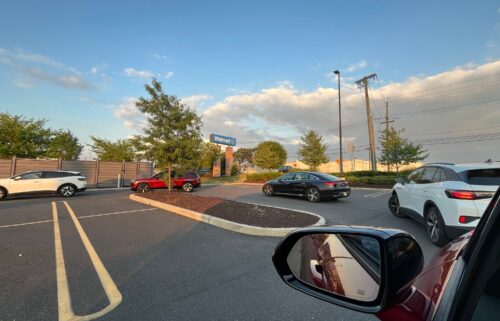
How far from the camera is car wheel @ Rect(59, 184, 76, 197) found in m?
15.6

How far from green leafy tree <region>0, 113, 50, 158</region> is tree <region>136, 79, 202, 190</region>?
21.1 metres


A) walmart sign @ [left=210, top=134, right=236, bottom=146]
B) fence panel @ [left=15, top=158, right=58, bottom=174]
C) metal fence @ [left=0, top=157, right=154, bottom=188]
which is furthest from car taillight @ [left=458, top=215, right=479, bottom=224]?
walmart sign @ [left=210, top=134, right=236, bottom=146]

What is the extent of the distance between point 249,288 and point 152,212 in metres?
A: 6.96

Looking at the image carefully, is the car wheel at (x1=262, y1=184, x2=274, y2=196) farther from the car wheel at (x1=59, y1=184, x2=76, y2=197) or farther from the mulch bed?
the car wheel at (x1=59, y1=184, x2=76, y2=197)

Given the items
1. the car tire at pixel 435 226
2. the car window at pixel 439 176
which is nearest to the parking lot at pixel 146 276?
the car tire at pixel 435 226

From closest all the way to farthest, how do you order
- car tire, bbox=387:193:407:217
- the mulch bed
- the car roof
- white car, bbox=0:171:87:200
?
1. the car roof
2. the mulch bed
3. car tire, bbox=387:193:407:217
4. white car, bbox=0:171:87:200

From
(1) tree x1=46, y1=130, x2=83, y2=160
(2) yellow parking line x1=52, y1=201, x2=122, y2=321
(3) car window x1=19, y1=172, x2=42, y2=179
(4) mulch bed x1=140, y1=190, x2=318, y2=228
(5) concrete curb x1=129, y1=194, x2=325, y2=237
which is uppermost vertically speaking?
(1) tree x1=46, y1=130, x2=83, y2=160

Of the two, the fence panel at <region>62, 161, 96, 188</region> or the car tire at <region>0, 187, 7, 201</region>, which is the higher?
the fence panel at <region>62, 161, 96, 188</region>

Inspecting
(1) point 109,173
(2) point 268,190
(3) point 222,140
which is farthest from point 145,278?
(3) point 222,140

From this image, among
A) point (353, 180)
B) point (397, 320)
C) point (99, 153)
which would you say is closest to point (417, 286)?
point (397, 320)

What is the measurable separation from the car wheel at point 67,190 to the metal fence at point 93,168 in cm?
808

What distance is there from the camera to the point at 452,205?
4590mm

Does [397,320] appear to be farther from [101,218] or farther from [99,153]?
[99,153]

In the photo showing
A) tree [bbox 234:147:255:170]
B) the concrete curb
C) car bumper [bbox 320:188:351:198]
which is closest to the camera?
the concrete curb
